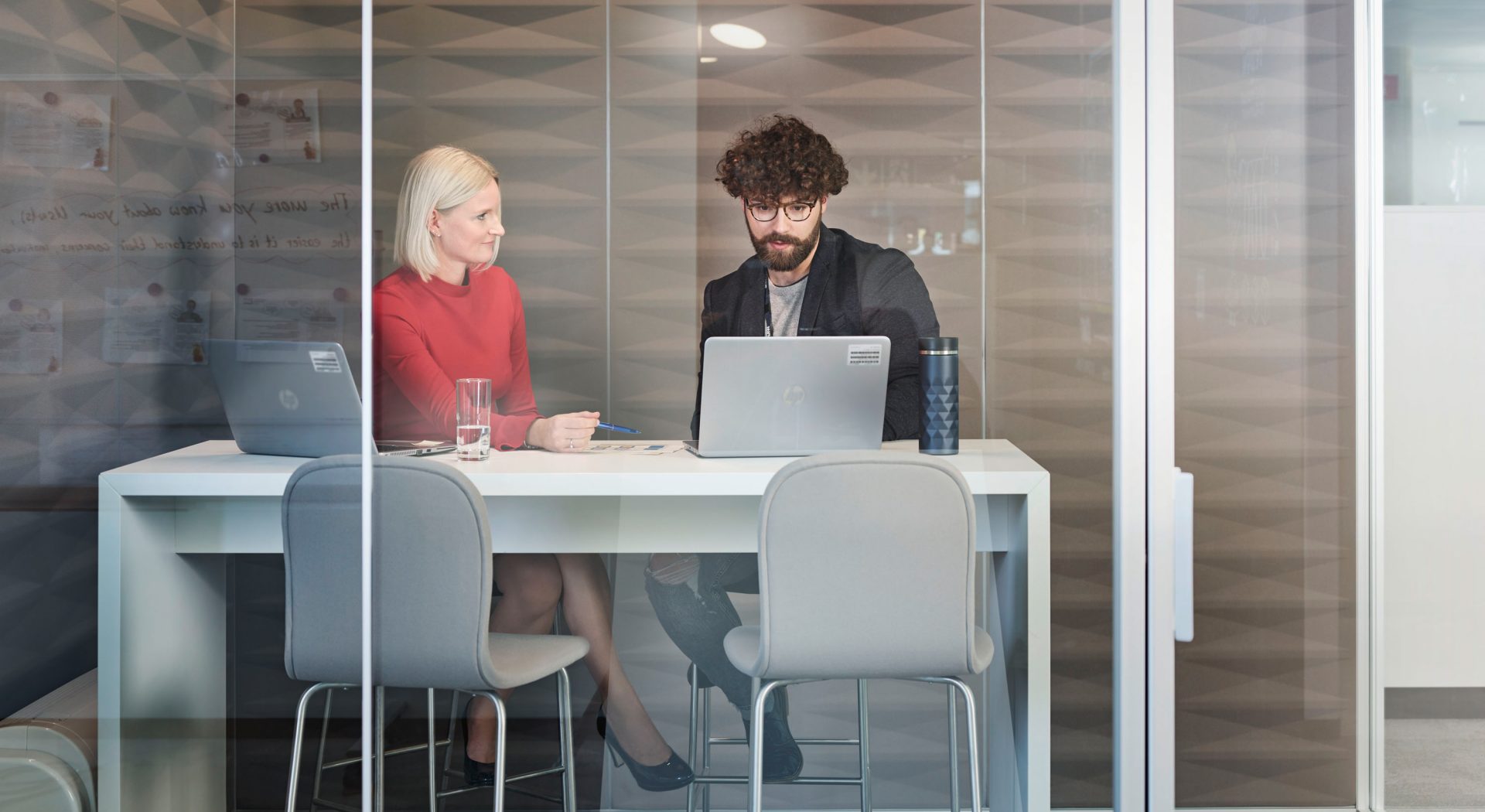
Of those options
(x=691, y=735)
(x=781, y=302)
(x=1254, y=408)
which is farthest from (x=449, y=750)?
(x=1254, y=408)

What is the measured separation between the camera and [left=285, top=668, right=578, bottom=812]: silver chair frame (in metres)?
1.64

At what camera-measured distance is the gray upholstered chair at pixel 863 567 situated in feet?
5.71

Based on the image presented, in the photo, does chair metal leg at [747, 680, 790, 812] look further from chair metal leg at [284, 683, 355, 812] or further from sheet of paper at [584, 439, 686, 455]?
chair metal leg at [284, 683, 355, 812]

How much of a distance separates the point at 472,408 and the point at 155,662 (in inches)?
23.4

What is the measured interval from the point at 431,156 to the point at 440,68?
0.15 m

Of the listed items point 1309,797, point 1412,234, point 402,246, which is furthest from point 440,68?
point 1309,797

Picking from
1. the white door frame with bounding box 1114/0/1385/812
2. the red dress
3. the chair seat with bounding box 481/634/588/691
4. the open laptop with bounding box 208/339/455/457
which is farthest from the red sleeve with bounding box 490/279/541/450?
the white door frame with bounding box 1114/0/1385/812

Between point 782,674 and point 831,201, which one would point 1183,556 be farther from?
point 831,201

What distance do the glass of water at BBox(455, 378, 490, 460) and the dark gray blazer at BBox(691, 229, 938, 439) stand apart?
0.36 m

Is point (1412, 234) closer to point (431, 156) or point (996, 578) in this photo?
point (996, 578)

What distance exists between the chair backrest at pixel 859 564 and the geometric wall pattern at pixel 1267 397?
499 mm

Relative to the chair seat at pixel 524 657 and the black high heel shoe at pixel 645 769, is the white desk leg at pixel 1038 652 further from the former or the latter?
the chair seat at pixel 524 657

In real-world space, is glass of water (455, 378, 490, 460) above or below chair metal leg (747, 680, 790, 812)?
Answer: above

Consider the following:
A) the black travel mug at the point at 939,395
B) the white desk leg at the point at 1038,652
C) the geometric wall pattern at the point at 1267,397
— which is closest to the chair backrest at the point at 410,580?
the black travel mug at the point at 939,395
